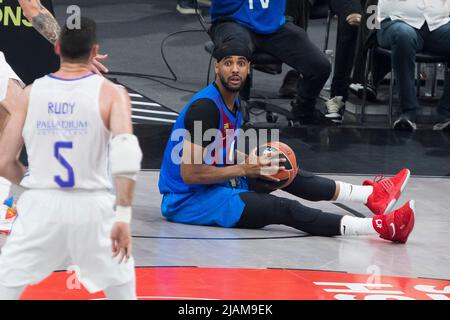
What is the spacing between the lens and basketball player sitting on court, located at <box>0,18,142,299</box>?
4.62m

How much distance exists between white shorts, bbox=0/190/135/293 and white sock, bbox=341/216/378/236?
8.44ft

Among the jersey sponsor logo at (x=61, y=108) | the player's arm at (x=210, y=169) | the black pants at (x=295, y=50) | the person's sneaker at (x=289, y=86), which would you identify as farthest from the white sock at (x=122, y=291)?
Result: the person's sneaker at (x=289, y=86)

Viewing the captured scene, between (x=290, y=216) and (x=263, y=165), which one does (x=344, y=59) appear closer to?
(x=263, y=165)

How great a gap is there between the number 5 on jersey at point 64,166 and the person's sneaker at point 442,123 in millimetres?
6245

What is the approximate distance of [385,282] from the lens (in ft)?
20.5

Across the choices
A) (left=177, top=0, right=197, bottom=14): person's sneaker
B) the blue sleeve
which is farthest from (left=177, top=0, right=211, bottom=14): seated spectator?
the blue sleeve

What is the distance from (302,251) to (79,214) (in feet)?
7.82

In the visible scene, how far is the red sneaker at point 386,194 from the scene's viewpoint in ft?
→ 24.5

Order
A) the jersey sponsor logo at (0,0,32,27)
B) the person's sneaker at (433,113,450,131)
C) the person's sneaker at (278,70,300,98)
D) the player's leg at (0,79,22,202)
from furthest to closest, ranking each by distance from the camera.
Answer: the person's sneaker at (278,70,300,98) < the person's sneaker at (433,113,450,131) < the jersey sponsor logo at (0,0,32,27) < the player's leg at (0,79,22,202)

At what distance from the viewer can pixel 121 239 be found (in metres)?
4.48

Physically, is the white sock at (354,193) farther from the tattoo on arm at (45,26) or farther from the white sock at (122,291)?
the white sock at (122,291)

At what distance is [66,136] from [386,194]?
3.34 m

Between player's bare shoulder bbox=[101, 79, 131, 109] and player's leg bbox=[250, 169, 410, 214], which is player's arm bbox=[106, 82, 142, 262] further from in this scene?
player's leg bbox=[250, 169, 410, 214]
